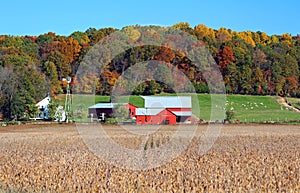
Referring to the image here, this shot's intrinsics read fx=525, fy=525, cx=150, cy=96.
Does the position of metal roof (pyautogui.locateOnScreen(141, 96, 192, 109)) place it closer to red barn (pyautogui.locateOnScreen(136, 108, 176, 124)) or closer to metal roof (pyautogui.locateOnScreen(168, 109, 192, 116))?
metal roof (pyautogui.locateOnScreen(168, 109, 192, 116))

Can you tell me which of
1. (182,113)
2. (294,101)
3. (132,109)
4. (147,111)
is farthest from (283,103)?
(132,109)

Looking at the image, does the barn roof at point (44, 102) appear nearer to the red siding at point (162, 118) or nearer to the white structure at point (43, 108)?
the white structure at point (43, 108)

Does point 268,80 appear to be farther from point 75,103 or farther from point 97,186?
point 97,186

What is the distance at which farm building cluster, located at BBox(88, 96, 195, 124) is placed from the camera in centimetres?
7694

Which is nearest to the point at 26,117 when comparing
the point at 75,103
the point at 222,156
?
the point at 75,103

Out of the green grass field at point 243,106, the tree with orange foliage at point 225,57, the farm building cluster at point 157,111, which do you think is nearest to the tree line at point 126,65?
the tree with orange foliage at point 225,57

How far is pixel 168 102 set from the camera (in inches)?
3398

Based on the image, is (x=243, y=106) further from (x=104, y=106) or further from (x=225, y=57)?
(x=104, y=106)

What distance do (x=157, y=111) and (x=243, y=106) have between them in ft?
79.4

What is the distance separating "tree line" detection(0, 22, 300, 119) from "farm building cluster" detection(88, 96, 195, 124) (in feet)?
10.2

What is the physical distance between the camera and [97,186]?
1385cm

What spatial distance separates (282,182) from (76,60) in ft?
299

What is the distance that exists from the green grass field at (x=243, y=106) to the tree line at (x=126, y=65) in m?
2.11


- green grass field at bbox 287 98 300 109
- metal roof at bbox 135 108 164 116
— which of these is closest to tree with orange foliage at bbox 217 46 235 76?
green grass field at bbox 287 98 300 109
